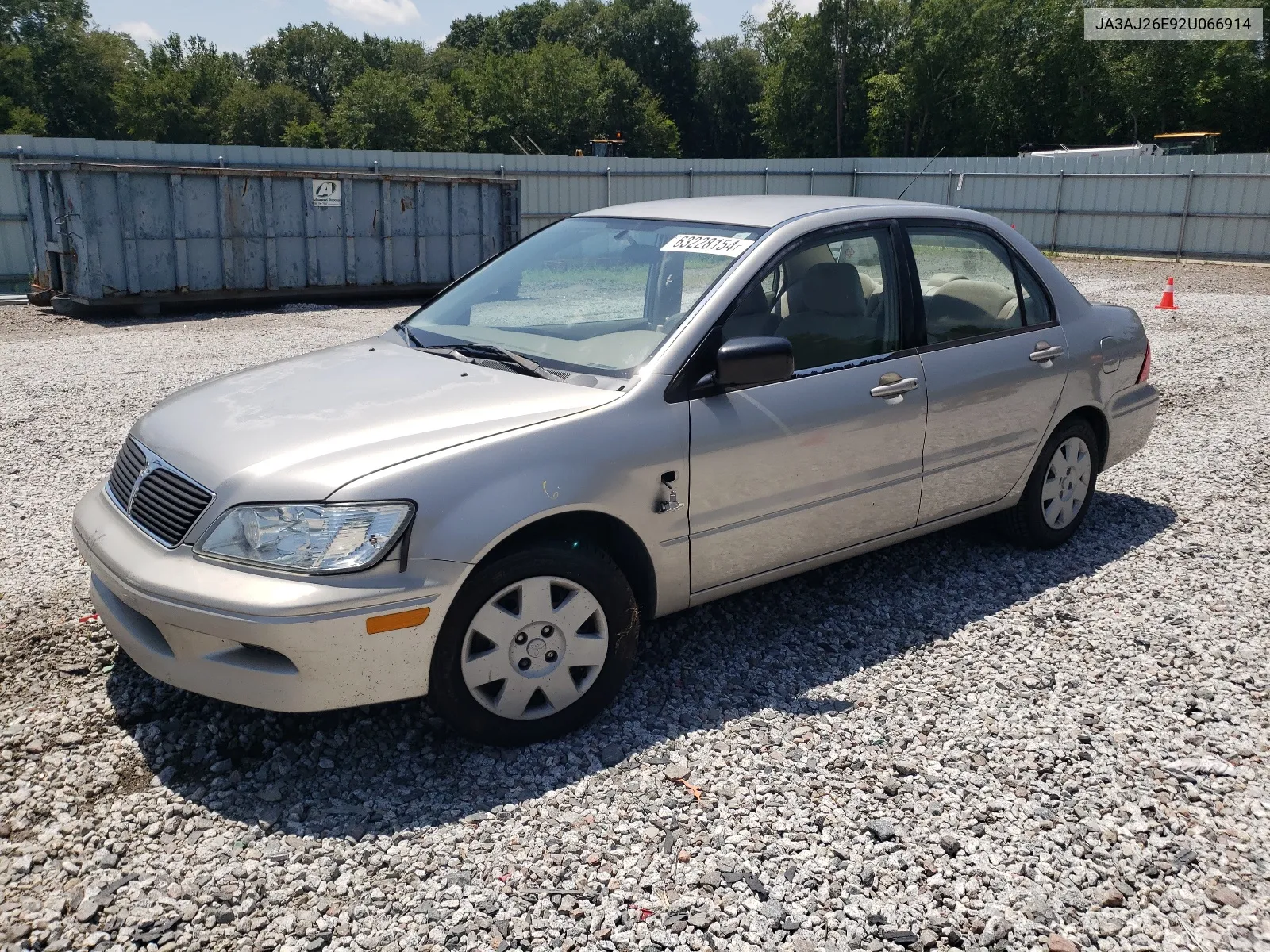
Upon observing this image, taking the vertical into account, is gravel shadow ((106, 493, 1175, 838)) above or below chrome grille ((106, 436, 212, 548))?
below

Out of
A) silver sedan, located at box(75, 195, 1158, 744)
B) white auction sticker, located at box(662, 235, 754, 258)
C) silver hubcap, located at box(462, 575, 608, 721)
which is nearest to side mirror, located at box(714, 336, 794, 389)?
silver sedan, located at box(75, 195, 1158, 744)

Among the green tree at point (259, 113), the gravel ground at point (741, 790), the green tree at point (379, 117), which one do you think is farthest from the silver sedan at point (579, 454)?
the green tree at point (259, 113)

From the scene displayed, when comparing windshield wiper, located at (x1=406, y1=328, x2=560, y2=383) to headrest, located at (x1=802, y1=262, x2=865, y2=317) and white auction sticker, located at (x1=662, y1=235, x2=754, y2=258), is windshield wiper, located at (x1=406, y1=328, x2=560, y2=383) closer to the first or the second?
white auction sticker, located at (x1=662, y1=235, x2=754, y2=258)

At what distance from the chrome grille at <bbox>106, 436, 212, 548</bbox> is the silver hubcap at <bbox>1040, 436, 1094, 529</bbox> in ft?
13.0

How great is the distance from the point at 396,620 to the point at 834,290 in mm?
2287

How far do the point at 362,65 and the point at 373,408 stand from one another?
108173 mm

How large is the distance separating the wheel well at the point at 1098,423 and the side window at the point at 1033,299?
0.52 m

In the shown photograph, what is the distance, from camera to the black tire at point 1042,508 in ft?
17.0

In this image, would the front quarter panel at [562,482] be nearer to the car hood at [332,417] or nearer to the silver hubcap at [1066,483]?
the car hood at [332,417]

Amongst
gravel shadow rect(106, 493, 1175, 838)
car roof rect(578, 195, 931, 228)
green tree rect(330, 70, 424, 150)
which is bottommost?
gravel shadow rect(106, 493, 1175, 838)

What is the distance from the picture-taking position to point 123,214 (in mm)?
14133

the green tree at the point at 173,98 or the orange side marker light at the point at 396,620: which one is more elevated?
the green tree at the point at 173,98

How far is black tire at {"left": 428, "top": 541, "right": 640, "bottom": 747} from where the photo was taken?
10.5 ft

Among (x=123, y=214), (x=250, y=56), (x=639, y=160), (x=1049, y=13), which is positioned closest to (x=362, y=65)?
(x=250, y=56)
